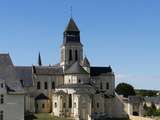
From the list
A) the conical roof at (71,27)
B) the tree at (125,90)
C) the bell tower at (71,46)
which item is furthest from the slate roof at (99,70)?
the tree at (125,90)

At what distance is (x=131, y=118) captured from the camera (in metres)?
87.1

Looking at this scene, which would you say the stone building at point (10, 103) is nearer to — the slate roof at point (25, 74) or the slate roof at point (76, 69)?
the slate roof at point (76, 69)

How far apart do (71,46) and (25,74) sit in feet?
34.4

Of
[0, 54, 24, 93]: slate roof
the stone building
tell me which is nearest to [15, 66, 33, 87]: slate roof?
[0, 54, 24, 93]: slate roof

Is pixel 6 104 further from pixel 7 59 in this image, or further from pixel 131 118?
pixel 131 118

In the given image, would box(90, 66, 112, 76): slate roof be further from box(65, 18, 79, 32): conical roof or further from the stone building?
the stone building

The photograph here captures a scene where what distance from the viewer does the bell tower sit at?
90.6m

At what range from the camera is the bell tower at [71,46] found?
3565 inches

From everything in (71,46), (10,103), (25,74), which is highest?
(71,46)

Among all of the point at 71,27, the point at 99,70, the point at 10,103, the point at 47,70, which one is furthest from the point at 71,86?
the point at 10,103

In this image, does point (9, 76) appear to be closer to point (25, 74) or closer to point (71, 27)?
point (25, 74)

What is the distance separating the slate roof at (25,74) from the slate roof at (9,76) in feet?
99.3

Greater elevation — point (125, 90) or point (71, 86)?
point (125, 90)

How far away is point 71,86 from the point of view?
267 feet
